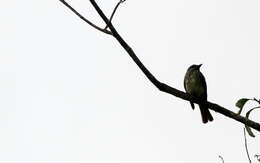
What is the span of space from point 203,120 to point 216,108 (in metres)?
4.95

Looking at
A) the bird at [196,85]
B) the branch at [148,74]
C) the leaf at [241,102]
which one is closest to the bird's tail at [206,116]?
the bird at [196,85]

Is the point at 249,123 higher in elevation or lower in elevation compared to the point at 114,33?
lower

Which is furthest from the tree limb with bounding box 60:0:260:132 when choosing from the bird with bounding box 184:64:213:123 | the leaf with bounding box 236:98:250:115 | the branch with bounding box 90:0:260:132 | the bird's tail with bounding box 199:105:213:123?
the bird with bounding box 184:64:213:123

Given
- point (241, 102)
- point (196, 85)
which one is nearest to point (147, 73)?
point (241, 102)

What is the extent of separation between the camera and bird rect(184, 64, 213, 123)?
864 centimetres

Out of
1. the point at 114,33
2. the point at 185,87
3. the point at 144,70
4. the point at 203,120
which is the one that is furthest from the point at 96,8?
the point at 185,87

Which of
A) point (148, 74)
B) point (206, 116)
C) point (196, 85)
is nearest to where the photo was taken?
point (148, 74)

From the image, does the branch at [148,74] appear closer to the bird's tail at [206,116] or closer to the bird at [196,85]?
the bird's tail at [206,116]

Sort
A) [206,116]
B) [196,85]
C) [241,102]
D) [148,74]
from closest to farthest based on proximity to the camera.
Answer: [148,74] → [241,102] → [206,116] → [196,85]

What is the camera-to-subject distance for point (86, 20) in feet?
12.9

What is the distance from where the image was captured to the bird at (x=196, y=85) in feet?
28.3

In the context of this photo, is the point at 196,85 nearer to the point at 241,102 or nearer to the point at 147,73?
the point at 241,102

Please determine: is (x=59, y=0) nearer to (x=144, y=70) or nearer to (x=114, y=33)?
(x=114, y=33)

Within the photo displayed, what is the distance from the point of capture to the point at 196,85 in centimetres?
913
